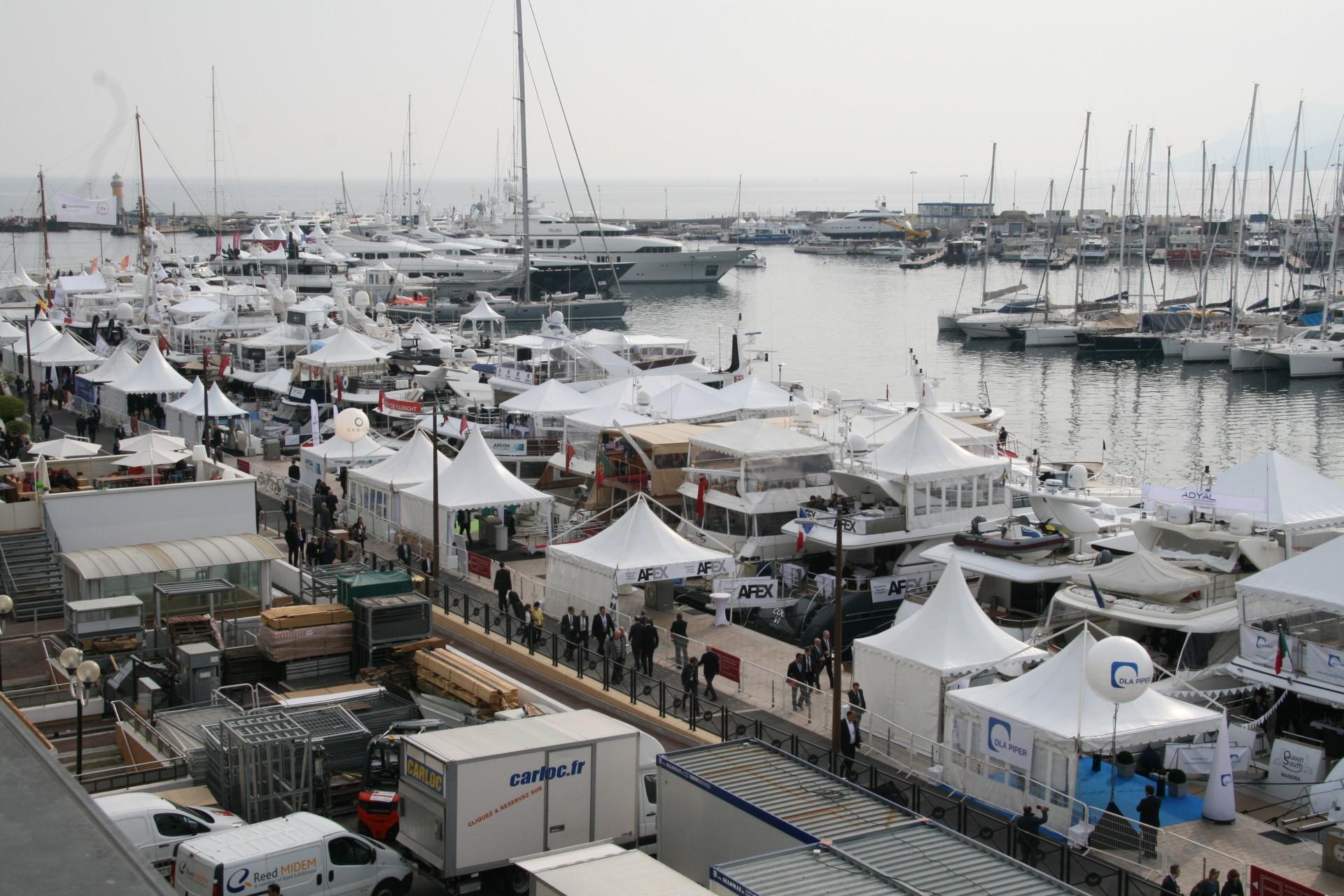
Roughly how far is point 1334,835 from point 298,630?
48.7ft

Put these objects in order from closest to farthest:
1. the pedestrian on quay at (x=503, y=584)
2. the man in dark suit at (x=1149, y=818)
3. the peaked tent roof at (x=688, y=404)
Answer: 1. the man in dark suit at (x=1149, y=818)
2. the pedestrian on quay at (x=503, y=584)
3. the peaked tent roof at (x=688, y=404)

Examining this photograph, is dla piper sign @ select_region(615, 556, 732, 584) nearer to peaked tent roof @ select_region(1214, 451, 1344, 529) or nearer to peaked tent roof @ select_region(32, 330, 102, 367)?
peaked tent roof @ select_region(1214, 451, 1344, 529)

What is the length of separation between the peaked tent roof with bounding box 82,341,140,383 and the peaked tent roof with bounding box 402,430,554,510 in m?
20.1

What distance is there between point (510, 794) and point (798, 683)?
6.41 meters

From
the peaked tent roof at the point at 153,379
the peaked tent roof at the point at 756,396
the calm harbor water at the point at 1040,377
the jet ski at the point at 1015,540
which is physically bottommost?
the calm harbor water at the point at 1040,377

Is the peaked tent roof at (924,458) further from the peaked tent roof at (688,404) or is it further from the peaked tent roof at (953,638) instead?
the peaked tent roof at (688,404)

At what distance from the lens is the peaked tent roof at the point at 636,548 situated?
25438mm

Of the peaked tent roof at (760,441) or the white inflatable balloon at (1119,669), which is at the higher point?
the peaked tent roof at (760,441)

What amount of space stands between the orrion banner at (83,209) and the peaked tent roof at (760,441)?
63.8m

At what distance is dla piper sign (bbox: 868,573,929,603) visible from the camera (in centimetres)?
2697

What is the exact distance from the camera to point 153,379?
4528 centimetres

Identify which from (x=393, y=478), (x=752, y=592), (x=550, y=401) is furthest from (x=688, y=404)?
(x=752, y=592)

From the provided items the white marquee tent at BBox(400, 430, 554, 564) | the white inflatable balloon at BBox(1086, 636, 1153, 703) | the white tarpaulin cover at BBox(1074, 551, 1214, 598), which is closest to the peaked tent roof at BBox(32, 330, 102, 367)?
the white marquee tent at BBox(400, 430, 554, 564)

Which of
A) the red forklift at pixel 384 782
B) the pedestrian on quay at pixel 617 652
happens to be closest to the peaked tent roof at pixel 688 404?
the pedestrian on quay at pixel 617 652
